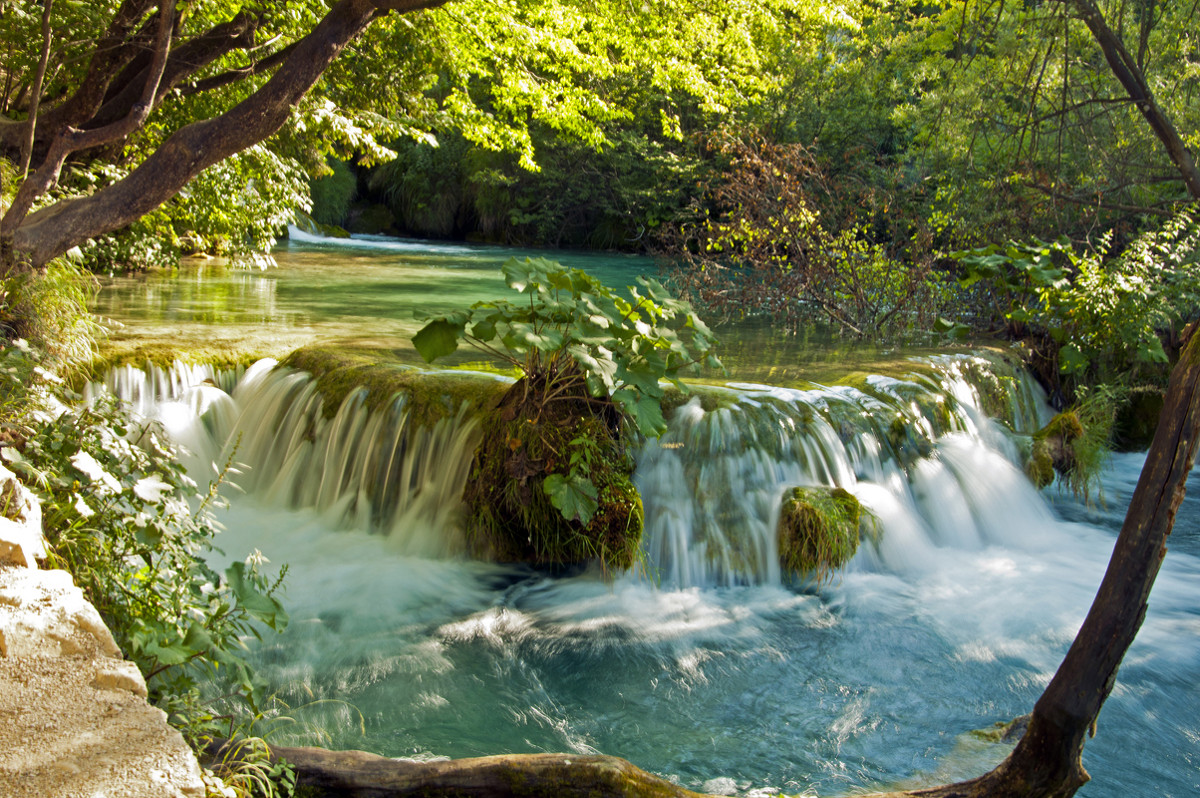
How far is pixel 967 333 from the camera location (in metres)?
10.7

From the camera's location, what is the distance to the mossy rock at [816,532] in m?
5.91

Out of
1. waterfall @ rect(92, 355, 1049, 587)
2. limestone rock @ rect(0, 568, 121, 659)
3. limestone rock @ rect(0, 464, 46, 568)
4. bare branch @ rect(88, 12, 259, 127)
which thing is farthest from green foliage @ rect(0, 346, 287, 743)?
bare branch @ rect(88, 12, 259, 127)

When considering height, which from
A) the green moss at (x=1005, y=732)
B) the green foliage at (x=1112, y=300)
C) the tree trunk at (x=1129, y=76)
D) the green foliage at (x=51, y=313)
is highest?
the tree trunk at (x=1129, y=76)

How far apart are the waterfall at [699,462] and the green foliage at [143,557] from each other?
4.36 ft

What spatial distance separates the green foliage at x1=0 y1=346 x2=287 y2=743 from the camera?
2.98m

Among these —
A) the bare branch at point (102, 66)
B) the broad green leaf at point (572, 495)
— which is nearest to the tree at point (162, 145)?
the bare branch at point (102, 66)

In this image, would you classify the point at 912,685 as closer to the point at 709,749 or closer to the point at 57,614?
the point at 709,749

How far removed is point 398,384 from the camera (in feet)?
22.0

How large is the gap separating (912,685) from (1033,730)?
2.06 m

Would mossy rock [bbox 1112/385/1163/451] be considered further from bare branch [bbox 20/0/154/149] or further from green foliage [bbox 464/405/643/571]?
bare branch [bbox 20/0/154/149]

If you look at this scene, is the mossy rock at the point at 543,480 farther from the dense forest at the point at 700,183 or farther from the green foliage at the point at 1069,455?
the green foliage at the point at 1069,455

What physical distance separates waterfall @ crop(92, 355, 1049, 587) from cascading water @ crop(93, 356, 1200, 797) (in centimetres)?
2

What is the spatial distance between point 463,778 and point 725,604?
10.0 feet

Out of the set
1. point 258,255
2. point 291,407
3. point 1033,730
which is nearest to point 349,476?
point 291,407
